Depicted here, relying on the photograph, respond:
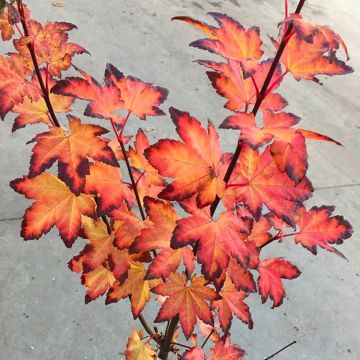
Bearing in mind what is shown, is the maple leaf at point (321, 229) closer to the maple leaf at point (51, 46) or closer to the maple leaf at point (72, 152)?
the maple leaf at point (72, 152)

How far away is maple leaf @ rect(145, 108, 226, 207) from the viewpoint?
0.64m

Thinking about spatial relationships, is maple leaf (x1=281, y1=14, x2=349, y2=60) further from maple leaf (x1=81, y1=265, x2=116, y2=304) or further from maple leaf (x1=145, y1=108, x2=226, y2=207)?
maple leaf (x1=81, y1=265, x2=116, y2=304)

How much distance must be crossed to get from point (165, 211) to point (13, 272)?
1153 millimetres

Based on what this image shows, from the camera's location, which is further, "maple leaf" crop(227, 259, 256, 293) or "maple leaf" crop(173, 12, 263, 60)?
"maple leaf" crop(227, 259, 256, 293)

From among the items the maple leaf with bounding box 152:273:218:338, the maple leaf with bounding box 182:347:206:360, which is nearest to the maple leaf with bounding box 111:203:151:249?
the maple leaf with bounding box 152:273:218:338

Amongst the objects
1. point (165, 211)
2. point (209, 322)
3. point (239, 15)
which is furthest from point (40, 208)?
point (239, 15)

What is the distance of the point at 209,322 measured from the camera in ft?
2.84

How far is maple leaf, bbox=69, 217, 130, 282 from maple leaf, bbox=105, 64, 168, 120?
0.24 meters

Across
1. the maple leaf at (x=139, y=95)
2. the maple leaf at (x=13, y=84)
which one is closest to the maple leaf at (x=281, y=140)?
the maple leaf at (x=139, y=95)

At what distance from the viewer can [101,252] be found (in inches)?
33.3

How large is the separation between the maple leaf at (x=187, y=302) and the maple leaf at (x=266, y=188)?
25 centimetres

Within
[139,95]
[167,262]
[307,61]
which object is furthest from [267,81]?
[167,262]

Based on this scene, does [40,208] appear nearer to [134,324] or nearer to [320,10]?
[134,324]

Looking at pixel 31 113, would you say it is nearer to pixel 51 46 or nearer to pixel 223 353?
pixel 51 46
